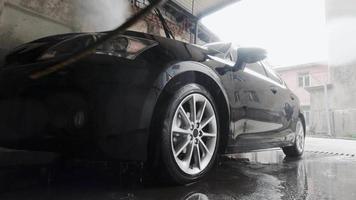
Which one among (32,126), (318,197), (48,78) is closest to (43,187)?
(32,126)

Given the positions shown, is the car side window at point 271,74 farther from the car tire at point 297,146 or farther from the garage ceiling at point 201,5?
the garage ceiling at point 201,5

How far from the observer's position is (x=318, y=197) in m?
1.94

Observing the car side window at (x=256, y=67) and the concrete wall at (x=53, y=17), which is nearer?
the car side window at (x=256, y=67)

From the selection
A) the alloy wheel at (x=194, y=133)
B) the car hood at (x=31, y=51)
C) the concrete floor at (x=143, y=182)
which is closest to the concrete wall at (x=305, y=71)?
the concrete floor at (x=143, y=182)

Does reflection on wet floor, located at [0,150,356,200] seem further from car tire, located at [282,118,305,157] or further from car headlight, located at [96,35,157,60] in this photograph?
car tire, located at [282,118,305,157]

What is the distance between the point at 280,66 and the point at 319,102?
683cm

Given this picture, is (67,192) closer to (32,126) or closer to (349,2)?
(32,126)

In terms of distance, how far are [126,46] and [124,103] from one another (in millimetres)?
377

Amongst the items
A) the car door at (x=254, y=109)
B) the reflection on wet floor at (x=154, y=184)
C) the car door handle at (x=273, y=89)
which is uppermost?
the car door handle at (x=273, y=89)

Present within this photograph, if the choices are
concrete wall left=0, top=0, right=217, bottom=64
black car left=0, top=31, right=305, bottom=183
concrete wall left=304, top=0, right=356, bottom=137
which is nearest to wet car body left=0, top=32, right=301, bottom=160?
black car left=0, top=31, right=305, bottom=183

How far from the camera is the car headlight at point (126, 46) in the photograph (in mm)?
1989

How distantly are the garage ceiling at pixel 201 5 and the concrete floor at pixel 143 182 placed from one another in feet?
13.2

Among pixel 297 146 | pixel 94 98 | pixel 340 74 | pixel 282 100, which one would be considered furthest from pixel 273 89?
pixel 340 74

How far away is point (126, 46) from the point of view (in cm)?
204
